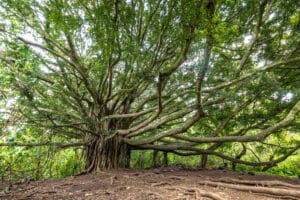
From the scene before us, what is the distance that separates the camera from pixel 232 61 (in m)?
4.17

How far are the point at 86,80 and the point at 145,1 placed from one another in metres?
1.90

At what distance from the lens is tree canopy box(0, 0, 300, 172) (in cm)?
267

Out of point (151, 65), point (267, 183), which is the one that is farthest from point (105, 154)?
point (267, 183)

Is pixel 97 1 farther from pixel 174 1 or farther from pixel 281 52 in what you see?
pixel 281 52

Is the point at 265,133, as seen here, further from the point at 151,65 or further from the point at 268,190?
the point at 151,65

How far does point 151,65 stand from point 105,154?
2.39 meters

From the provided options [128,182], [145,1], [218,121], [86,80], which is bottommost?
[128,182]

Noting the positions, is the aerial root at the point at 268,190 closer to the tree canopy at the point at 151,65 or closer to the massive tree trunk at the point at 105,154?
the tree canopy at the point at 151,65

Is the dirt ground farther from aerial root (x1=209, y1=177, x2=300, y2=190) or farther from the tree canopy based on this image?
the tree canopy

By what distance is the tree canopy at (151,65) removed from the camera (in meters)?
2.67

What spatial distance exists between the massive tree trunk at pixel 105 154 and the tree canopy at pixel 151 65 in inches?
0.9

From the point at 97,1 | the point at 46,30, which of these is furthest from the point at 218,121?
the point at 46,30

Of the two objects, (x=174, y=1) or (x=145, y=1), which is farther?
(x=145, y=1)

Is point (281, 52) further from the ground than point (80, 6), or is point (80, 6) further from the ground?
point (80, 6)
